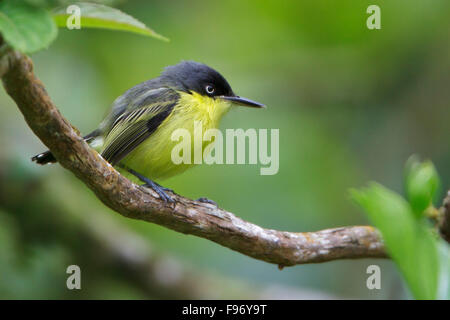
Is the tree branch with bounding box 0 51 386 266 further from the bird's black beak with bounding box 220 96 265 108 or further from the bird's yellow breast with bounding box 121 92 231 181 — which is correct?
the bird's black beak with bounding box 220 96 265 108

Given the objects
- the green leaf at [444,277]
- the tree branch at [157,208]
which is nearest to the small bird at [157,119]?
the tree branch at [157,208]

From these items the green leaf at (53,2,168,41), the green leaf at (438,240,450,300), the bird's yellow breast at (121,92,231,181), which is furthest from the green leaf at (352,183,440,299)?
the bird's yellow breast at (121,92,231,181)

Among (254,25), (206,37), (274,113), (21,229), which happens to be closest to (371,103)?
(274,113)

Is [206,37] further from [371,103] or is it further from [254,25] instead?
[371,103]

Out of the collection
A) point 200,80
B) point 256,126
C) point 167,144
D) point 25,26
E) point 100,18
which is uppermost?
point 256,126

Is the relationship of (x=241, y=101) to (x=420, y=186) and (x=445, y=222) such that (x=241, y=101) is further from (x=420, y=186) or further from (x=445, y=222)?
(x=420, y=186)

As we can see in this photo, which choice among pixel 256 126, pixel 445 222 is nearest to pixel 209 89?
pixel 256 126

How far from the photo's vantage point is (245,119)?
18.5 ft

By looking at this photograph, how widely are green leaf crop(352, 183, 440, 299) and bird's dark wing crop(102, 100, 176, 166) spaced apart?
7.81ft

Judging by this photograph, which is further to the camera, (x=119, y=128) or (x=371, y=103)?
(x=371, y=103)

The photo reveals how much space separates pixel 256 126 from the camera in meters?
5.52

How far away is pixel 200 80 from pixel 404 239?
121 inches
